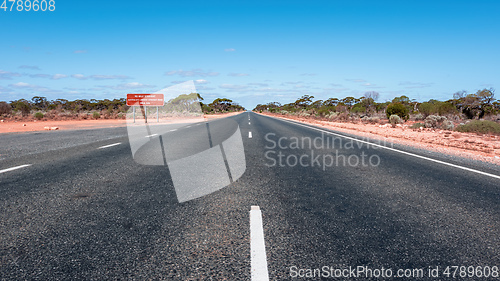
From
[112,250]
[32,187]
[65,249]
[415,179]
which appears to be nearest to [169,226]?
[112,250]

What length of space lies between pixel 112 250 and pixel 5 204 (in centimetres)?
232

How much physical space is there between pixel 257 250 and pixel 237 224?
2.16ft

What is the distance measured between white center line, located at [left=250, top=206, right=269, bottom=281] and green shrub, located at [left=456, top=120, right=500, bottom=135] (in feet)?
67.1

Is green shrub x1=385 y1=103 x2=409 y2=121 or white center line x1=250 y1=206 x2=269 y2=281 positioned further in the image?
green shrub x1=385 y1=103 x2=409 y2=121

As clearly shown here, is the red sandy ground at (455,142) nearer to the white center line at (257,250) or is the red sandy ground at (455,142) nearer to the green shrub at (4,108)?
the white center line at (257,250)

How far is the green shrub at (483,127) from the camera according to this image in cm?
1809

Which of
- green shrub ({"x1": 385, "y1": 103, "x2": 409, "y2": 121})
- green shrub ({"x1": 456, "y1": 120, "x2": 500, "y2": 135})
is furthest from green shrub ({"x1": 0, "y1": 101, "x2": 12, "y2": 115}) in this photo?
green shrub ({"x1": 456, "y1": 120, "x2": 500, "y2": 135})

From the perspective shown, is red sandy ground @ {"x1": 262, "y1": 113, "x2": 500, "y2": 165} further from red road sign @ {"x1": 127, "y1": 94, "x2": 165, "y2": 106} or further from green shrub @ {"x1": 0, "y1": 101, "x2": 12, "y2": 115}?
green shrub @ {"x1": 0, "y1": 101, "x2": 12, "y2": 115}

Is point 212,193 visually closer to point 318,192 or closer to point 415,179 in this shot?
point 318,192

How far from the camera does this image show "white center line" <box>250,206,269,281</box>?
235 cm

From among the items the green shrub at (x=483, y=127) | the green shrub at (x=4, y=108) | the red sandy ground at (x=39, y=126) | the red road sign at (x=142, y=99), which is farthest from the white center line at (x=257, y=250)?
the green shrub at (x=4, y=108)

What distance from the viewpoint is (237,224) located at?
3350 mm

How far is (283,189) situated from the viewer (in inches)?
190

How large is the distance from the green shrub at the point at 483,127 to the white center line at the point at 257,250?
2047 cm
